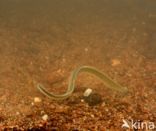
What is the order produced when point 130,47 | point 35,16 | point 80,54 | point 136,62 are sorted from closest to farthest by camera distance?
point 136,62 < point 80,54 < point 130,47 < point 35,16

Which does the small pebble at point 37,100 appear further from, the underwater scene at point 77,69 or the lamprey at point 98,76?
the lamprey at point 98,76

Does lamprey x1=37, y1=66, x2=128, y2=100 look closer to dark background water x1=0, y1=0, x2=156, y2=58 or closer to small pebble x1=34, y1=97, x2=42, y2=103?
small pebble x1=34, y1=97, x2=42, y2=103

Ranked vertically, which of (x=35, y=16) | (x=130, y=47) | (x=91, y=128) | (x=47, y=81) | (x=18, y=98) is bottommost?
(x=91, y=128)

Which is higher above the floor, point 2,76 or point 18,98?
point 2,76

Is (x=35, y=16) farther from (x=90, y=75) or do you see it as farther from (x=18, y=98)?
(x=18, y=98)

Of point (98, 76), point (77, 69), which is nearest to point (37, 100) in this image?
point (77, 69)

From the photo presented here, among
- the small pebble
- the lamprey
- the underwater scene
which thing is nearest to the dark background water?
the underwater scene

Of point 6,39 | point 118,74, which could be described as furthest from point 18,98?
point 6,39

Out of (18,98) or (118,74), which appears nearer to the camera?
(18,98)
